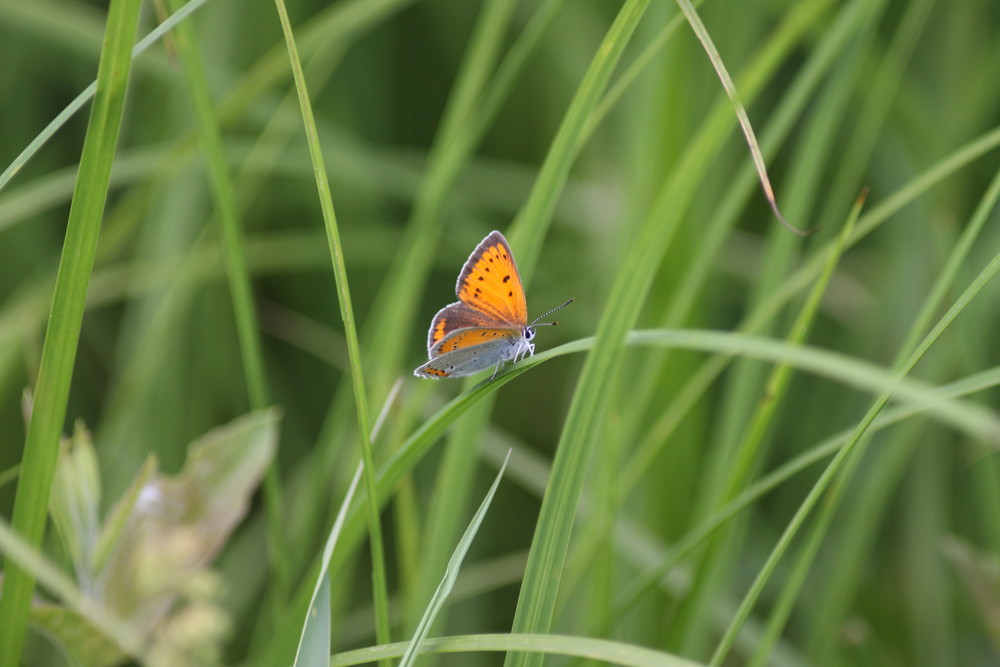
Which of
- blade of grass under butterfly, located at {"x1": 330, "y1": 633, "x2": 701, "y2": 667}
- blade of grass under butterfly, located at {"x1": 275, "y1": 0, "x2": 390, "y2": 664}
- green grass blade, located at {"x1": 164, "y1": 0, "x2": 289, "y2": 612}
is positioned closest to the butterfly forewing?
green grass blade, located at {"x1": 164, "y1": 0, "x2": 289, "y2": 612}

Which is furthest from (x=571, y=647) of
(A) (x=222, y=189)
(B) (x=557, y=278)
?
(B) (x=557, y=278)

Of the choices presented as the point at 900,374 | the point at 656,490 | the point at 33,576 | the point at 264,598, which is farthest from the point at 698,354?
the point at 33,576

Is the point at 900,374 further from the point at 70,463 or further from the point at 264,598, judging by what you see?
the point at 264,598

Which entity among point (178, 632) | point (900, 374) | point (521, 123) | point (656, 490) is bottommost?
point (178, 632)

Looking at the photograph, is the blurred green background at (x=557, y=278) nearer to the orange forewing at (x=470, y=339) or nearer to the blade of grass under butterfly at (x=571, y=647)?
the orange forewing at (x=470, y=339)

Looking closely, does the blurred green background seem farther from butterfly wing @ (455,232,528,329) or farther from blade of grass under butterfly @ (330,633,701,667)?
blade of grass under butterfly @ (330,633,701,667)

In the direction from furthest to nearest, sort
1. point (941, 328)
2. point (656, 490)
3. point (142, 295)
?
point (142, 295) → point (656, 490) → point (941, 328)

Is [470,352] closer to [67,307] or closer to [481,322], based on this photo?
[481,322]
